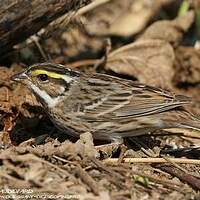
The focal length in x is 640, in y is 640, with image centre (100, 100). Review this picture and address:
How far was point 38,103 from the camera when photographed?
726 cm

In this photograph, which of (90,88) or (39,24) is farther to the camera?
(39,24)

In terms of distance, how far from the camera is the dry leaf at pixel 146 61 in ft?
27.6

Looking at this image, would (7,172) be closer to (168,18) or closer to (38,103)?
(38,103)

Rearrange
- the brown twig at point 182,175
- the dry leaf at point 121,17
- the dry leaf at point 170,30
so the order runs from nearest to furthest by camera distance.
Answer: the brown twig at point 182,175
the dry leaf at point 170,30
the dry leaf at point 121,17

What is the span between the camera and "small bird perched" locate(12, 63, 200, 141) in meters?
6.54

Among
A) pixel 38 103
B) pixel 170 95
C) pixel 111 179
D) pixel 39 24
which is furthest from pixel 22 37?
pixel 111 179

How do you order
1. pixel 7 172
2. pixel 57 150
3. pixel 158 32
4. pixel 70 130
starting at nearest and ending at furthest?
pixel 7 172 < pixel 57 150 < pixel 70 130 < pixel 158 32

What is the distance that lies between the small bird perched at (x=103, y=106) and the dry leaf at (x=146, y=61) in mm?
1634

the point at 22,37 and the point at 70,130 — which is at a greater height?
the point at 22,37

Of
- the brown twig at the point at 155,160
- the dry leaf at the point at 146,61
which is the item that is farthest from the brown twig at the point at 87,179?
the dry leaf at the point at 146,61

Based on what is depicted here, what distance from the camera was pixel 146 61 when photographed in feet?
28.1

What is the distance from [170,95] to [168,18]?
3746mm

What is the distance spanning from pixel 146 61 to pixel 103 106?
6.85 ft

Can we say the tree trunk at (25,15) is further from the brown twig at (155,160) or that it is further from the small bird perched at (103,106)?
the brown twig at (155,160)
